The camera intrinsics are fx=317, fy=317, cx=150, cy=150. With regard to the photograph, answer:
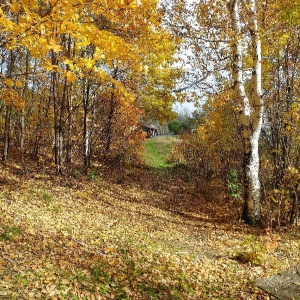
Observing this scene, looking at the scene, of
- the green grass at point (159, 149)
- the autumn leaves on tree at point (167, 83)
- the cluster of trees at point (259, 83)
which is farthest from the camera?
the green grass at point (159, 149)

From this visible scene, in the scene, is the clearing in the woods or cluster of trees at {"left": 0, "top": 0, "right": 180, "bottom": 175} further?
cluster of trees at {"left": 0, "top": 0, "right": 180, "bottom": 175}

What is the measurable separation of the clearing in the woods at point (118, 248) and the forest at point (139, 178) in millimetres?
32

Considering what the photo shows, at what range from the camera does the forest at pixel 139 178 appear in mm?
4887

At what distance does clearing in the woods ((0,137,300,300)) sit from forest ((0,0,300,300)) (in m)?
0.03

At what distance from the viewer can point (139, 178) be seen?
17.7 m

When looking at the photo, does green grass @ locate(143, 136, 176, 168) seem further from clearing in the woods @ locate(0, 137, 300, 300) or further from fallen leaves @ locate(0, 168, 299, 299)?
fallen leaves @ locate(0, 168, 299, 299)

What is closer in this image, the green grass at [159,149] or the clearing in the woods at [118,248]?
the clearing in the woods at [118,248]

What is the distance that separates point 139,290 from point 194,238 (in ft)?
11.4

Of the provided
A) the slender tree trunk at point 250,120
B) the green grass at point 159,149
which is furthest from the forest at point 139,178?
the green grass at point 159,149

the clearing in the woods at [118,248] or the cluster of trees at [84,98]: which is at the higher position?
the cluster of trees at [84,98]

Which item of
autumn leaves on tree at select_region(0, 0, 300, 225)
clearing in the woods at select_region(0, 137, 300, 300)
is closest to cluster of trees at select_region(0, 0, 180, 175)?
autumn leaves on tree at select_region(0, 0, 300, 225)

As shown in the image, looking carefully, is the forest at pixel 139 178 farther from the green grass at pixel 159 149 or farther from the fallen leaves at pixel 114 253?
the green grass at pixel 159 149

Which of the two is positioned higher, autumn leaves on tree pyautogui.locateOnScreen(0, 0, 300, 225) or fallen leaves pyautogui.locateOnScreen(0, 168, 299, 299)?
autumn leaves on tree pyautogui.locateOnScreen(0, 0, 300, 225)

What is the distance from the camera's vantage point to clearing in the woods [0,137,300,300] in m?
4.88
